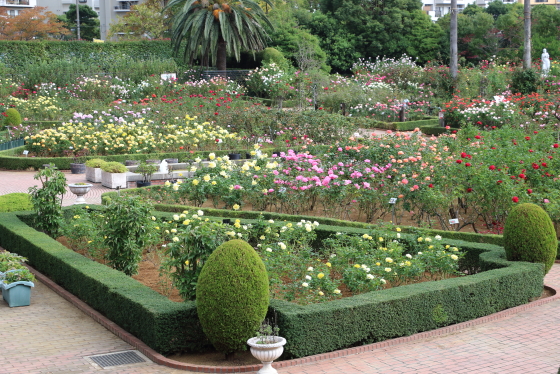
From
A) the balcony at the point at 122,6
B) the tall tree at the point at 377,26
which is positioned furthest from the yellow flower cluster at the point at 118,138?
the balcony at the point at 122,6

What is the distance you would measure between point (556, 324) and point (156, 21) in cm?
4501

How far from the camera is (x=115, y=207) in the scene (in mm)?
9031

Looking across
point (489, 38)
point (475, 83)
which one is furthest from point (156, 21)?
point (475, 83)

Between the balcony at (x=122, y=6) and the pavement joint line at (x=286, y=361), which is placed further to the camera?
the balcony at (x=122, y=6)

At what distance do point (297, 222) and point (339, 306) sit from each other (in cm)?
431

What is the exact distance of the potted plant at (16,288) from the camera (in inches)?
341

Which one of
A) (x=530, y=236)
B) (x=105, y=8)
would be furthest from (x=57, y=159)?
(x=105, y=8)

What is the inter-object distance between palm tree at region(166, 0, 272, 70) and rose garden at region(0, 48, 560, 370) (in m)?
10.9

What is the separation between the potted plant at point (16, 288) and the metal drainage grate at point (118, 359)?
2176mm

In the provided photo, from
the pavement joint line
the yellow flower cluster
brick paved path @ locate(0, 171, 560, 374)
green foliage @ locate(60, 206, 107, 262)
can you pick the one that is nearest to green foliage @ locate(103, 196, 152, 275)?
green foliage @ locate(60, 206, 107, 262)

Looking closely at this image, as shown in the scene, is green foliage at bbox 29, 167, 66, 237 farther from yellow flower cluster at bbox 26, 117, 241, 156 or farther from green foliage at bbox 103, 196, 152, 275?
yellow flower cluster at bbox 26, 117, 241, 156

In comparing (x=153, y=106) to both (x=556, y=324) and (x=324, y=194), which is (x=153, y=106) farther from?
(x=556, y=324)

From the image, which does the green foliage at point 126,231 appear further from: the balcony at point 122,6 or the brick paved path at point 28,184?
the balcony at point 122,6

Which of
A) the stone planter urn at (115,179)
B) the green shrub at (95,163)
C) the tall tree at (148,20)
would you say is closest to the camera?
the stone planter urn at (115,179)
